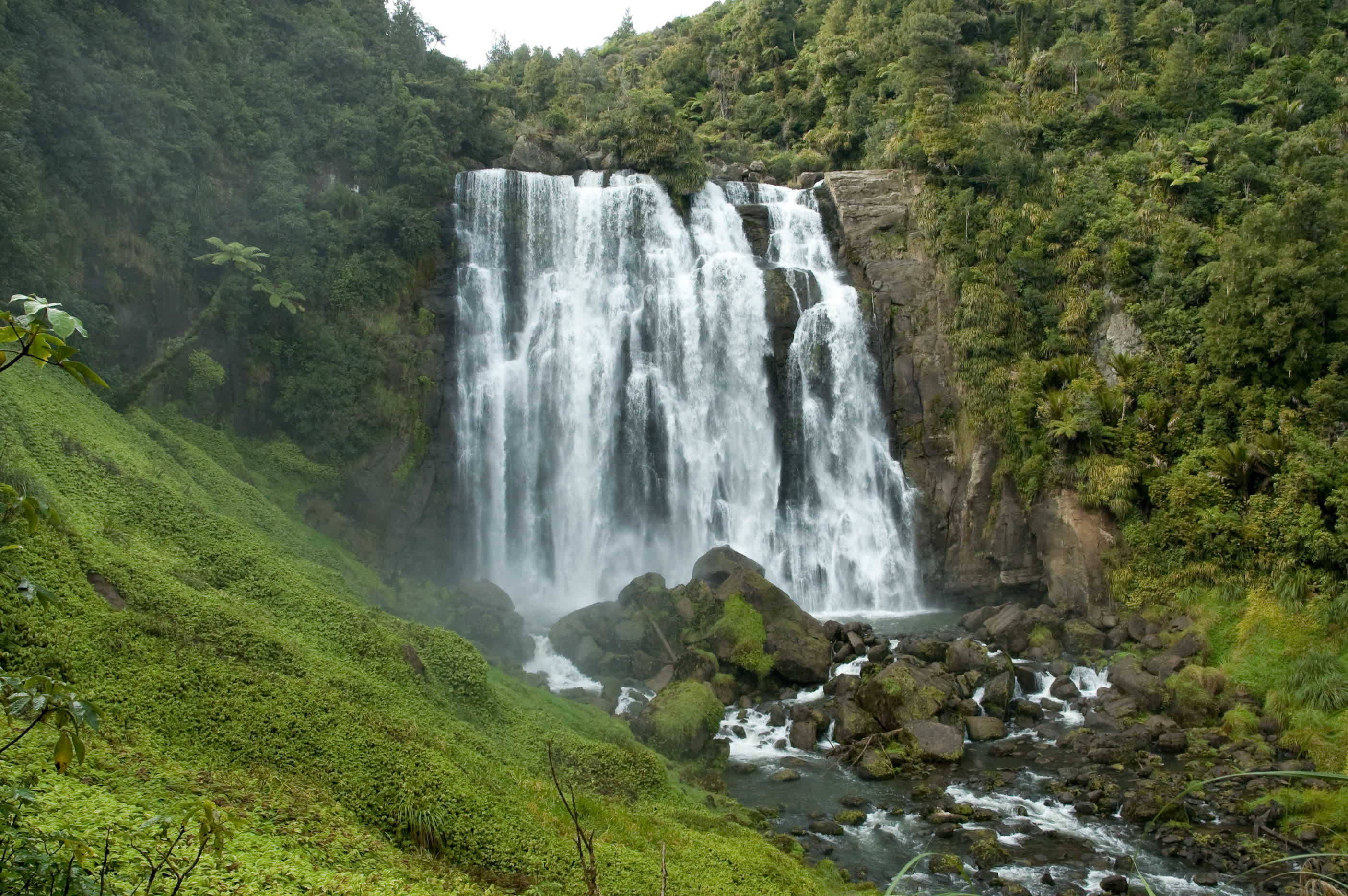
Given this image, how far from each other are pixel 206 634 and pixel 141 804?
138 inches

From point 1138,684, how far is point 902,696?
5.01m

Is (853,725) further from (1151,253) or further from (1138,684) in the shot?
(1151,253)

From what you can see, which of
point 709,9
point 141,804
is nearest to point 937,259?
point 141,804

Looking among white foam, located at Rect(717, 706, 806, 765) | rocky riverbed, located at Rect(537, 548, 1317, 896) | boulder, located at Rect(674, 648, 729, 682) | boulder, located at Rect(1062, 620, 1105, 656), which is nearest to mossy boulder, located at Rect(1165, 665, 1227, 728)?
rocky riverbed, located at Rect(537, 548, 1317, 896)

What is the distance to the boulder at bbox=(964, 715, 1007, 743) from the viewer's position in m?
16.3

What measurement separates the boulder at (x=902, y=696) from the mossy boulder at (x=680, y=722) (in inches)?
115

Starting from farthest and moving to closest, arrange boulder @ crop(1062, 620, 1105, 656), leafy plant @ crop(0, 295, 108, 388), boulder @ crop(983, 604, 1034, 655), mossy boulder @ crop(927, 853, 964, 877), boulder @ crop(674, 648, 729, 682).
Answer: boulder @ crop(983, 604, 1034, 655) < boulder @ crop(1062, 620, 1105, 656) < boulder @ crop(674, 648, 729, 682) < mossy boulder @ crop(927, 853, 964, 877) < leafy plant @ crop(0, 295, 108, 388)

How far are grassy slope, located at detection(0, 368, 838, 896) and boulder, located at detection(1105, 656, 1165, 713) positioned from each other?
31.9 ft

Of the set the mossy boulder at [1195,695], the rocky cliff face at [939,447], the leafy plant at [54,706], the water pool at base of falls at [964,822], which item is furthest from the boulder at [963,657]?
the leafy plant at [54,706]

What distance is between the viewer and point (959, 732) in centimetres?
1575

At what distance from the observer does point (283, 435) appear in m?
25.2

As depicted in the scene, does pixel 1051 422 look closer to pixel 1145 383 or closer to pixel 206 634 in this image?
pixel 1145 383

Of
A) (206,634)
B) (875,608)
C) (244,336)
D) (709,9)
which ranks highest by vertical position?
(709,9)

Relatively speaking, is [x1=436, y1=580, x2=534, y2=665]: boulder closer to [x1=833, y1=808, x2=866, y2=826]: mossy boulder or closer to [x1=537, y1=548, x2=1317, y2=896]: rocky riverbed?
[x1=537, y1=548, x2=1317, y2=896]: rocky riverbed
